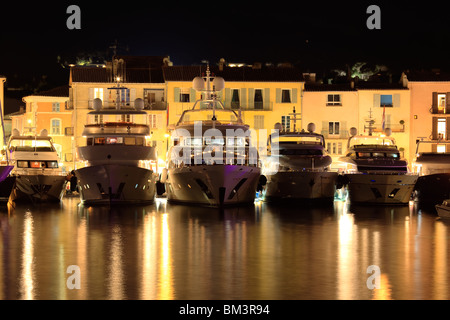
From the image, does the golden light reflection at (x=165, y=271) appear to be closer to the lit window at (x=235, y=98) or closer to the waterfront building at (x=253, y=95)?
the waterfront building at (x=253, y=95)

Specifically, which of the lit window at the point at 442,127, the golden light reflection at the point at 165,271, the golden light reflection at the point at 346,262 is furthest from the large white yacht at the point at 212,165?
the lit window at the point at 442,127

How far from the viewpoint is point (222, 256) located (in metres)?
21.5

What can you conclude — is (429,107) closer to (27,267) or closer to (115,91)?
(115,91)

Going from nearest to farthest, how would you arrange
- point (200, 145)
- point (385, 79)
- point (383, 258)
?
point (383, 258), point (200, 145), point (385, 79)

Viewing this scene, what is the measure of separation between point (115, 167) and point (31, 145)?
11.6m

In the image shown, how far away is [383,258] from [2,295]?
32.9ft

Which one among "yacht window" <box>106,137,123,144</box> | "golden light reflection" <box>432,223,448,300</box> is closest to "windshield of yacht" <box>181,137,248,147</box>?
"yacht window" <box>106,137,123,144</box>

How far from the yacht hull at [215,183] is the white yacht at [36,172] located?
22.6 ft

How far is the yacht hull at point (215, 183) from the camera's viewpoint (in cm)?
3678

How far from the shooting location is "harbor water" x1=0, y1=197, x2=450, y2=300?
1656 centimetres

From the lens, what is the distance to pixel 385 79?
79.0 m
